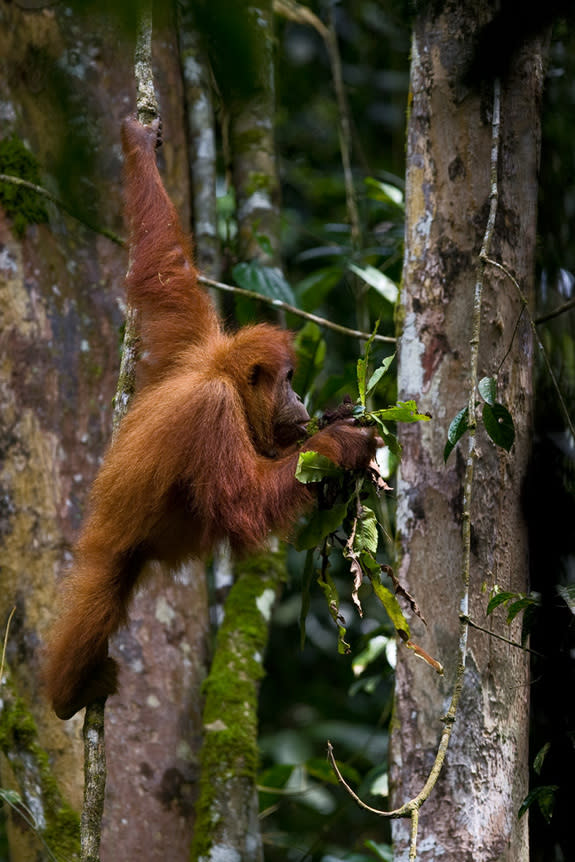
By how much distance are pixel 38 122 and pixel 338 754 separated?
4759mm

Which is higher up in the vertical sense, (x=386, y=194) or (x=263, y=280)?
(x=386, y=194)

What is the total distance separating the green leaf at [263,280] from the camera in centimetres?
512

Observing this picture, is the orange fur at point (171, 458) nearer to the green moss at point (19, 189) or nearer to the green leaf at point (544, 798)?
the green moss at point (19, 189)

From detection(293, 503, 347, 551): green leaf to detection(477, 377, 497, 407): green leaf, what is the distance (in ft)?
1.91

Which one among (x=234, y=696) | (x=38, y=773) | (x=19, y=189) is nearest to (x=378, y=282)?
(x=19, y=189)

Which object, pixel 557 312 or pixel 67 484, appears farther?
pixel 67 484

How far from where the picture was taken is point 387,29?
26.9ft

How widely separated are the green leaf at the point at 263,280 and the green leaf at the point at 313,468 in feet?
6.77

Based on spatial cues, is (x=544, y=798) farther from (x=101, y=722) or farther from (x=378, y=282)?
(x=378, y=282)

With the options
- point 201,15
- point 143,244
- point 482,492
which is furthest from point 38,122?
point 201,15

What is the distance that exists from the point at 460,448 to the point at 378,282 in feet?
7.20

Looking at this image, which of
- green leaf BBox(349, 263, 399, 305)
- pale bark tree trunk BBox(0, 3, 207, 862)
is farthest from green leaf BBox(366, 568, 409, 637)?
green leaf BBox(349, 263, 399, 305)

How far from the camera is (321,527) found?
3.13 meters

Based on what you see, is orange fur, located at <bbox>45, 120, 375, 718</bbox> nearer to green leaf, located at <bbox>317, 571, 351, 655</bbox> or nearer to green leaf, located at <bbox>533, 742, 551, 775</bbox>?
green leaf, located at <bbox>317, 571, 351, 655</bbox>
